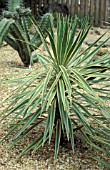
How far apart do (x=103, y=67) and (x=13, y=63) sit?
10.9ft

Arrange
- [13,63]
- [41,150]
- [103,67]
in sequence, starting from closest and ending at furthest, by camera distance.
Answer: [103,67], [41,150], [13,63]

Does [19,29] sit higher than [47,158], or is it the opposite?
[19,29]

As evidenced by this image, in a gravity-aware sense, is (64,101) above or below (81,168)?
above

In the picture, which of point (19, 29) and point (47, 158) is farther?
point (19, 29)

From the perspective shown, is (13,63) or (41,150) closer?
(41,150)

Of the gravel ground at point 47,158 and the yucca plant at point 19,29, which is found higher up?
the yucca plant at point 19,29

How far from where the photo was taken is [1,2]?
1097 cm

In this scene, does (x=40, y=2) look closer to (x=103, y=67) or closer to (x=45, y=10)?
(x=45, y=10)

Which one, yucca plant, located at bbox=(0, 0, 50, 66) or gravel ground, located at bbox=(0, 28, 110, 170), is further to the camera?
yucca plant, located at bbox=(0, 0, 50, 66)

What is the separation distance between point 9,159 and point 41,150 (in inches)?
13.0

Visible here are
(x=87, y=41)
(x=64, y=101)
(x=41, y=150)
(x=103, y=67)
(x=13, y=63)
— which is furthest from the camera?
(x=87, y=41)

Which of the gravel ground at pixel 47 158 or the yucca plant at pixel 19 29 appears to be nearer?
the gravel ground at pixel 47 158

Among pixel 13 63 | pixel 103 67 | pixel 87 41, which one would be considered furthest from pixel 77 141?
pixel 87 41

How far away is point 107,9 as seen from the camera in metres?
11.4
